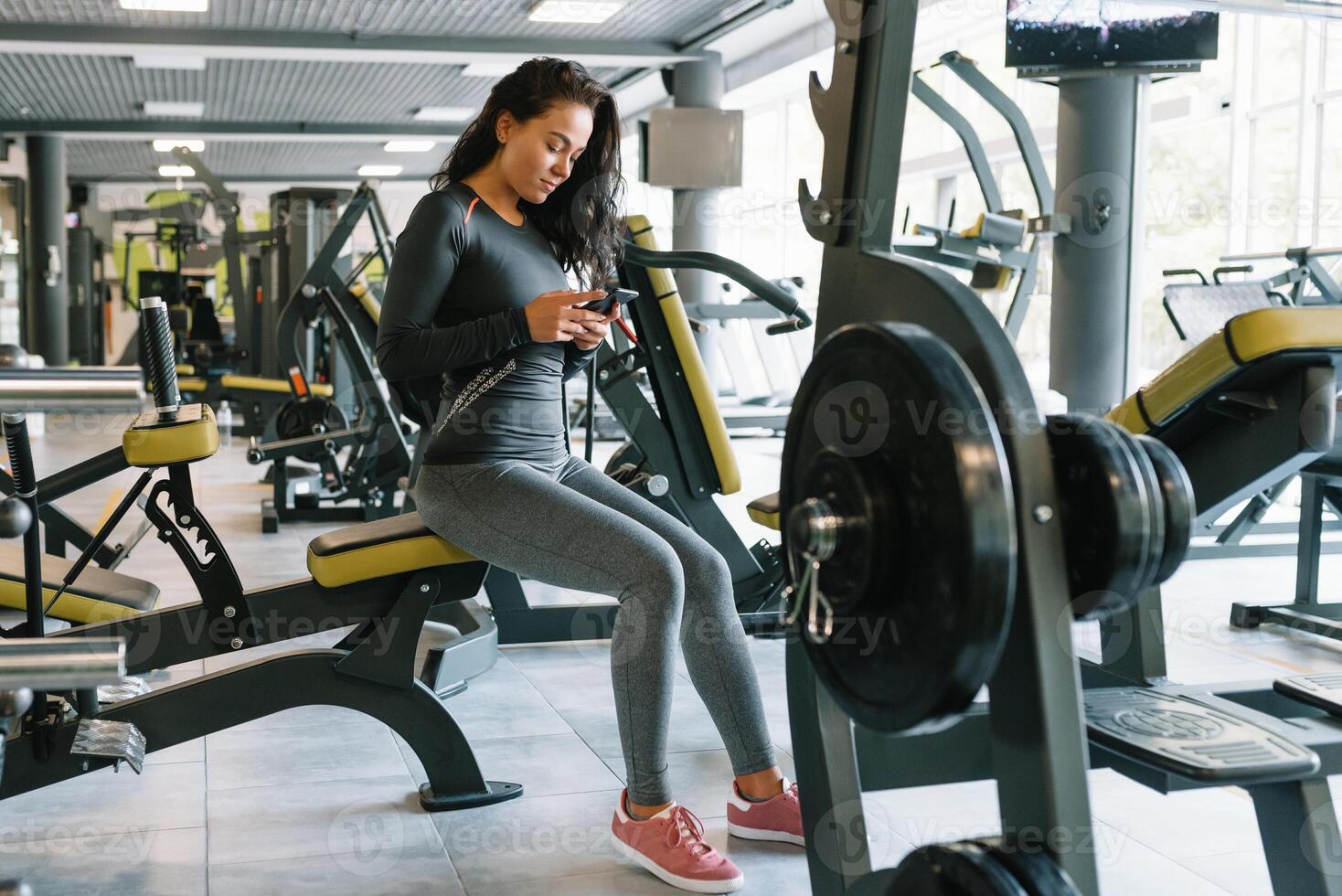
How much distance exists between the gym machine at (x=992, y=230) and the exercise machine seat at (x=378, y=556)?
2.54m

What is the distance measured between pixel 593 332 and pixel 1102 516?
1050 mm

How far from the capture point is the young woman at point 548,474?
187 centimetres

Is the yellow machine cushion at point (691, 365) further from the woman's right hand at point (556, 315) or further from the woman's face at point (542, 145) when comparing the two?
the woman's right hand at point (556, 315)

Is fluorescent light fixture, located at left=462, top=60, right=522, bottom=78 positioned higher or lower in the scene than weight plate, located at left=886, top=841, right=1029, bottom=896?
higher

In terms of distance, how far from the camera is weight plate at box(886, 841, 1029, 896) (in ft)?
3.55

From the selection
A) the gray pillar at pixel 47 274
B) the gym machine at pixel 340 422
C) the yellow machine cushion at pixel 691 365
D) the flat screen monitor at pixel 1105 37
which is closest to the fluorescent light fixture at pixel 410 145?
the gray pillar at pixel 47 274

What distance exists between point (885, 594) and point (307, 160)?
16674mm

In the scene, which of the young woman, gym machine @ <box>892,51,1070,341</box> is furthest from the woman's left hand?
gym machine @ <box>892,51,1070,341</box>

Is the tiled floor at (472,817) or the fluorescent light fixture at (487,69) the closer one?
the tiled floor at (472,817)

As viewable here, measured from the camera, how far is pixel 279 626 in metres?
2.12

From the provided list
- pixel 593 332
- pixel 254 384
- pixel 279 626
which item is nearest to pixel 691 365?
pixel 593 332

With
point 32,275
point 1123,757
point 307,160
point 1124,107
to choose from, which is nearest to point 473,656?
point 1123,757

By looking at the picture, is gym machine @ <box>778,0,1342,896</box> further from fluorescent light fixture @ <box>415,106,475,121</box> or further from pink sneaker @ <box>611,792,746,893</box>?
fluorescent light fixture @ <box>415,106,475,121</box>

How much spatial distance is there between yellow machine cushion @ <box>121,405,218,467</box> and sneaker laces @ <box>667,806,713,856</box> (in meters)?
0.96
